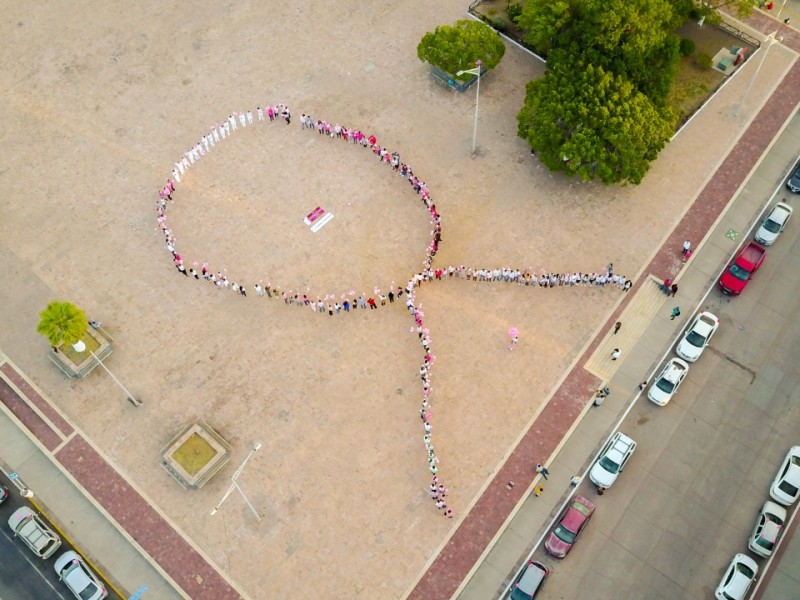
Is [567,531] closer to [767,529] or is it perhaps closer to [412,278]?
[767,529]

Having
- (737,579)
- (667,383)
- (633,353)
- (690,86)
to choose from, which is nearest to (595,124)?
(690,86)

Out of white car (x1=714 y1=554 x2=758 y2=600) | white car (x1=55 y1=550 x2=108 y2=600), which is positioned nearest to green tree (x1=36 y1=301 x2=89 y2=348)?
white car (x1=55 y1=550 x2=108 y2=600)

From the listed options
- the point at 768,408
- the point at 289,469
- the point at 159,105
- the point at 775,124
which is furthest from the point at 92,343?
the point at 775,124

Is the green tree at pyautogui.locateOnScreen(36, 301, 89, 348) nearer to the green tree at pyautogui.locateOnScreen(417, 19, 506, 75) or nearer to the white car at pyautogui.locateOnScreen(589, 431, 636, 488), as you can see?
the green tree at pyautogui.locateOnScreen(417, 19, 506, 75)

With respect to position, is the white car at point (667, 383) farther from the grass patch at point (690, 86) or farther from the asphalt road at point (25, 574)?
the asphalt road at point (25, 574)

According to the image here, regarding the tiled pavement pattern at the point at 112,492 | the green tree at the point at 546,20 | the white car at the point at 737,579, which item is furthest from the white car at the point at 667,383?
the tiled pavement pattern at the point at 112,492

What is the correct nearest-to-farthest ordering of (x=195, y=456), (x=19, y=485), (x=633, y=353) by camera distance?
(x=195, y=456) < (x=19, y=485) < (x=633, y=353)
